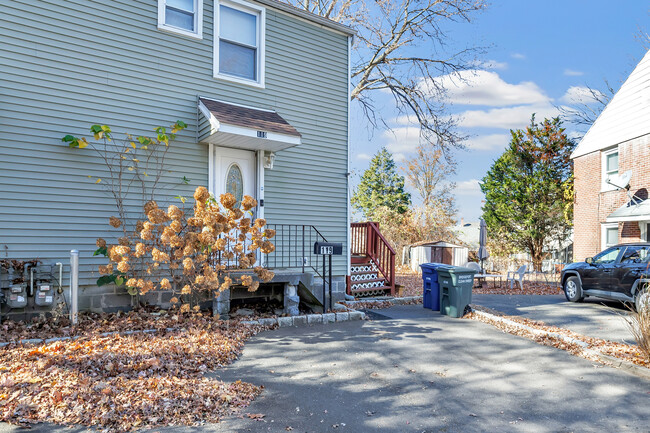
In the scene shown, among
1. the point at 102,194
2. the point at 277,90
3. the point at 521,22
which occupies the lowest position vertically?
the point at 102,194

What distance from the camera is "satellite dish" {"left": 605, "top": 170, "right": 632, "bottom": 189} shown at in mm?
13219

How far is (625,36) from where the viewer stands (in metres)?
19.8

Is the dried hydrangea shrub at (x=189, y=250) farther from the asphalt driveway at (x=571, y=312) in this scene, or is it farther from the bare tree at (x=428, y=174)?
the bare tree at (x=428, y=174)

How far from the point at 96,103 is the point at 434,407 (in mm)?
6752

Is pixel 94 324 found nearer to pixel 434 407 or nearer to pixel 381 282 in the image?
pixel 434 407

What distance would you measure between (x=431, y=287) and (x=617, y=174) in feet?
31.0

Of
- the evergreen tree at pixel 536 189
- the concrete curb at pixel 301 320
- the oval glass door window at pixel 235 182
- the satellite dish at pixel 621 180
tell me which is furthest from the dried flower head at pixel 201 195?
the evergreen tree at pixel 536 189

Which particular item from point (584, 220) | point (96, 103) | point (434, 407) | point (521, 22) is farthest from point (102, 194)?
point (521, 22)

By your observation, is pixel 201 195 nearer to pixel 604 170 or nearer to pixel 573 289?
pixel 573 289

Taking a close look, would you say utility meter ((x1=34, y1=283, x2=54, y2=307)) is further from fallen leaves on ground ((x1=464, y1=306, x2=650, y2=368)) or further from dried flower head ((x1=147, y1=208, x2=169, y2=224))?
fallen leaves on ground ((x1=464, y1=306, x2=650, y2=368))

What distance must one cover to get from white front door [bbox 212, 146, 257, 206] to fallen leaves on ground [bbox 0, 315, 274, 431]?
322cm

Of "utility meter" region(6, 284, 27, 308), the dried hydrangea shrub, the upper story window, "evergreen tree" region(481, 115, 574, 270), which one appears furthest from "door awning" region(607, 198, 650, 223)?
"utility meter" region(6, 284, 27, 308)

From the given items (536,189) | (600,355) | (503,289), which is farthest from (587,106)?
(600,355)

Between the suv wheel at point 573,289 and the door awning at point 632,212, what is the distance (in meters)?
3.01
